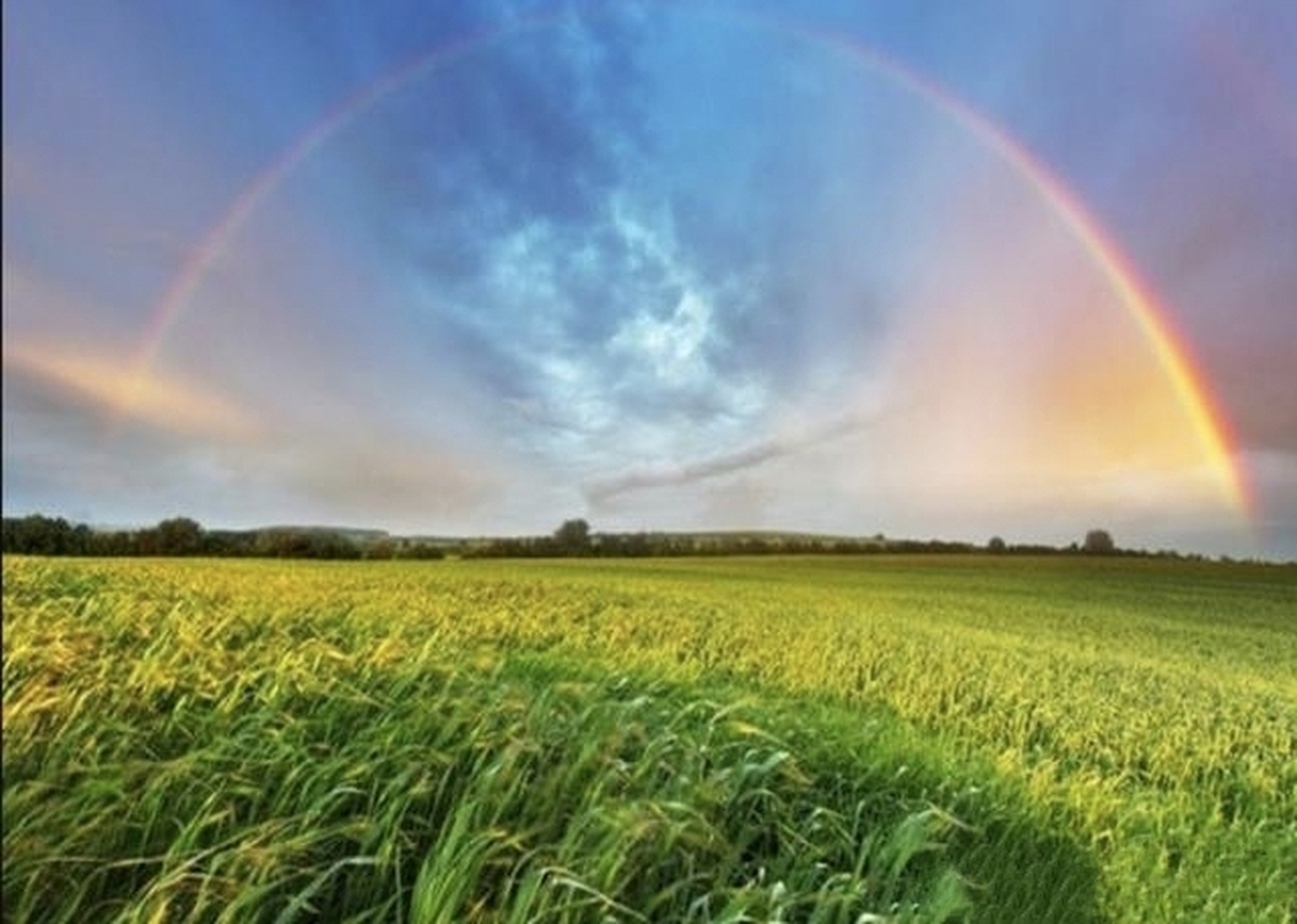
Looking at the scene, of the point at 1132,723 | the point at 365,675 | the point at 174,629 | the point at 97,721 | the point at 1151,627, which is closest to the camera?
the point at 97,721

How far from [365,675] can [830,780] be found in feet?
10.2

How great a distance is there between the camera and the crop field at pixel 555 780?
11.4 ft

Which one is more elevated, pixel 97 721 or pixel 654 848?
pixel 97 721

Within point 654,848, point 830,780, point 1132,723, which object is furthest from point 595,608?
point 654,848

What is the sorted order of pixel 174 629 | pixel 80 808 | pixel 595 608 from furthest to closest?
1. pixel 595 608
2. pixel 174 629
3. pixel 80 808

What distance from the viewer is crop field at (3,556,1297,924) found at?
347 cm

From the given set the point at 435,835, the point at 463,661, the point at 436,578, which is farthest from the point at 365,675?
the point at 436,578

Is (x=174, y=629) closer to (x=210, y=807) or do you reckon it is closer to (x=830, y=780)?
(x=210, y=807)

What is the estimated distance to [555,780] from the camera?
4.42 metres

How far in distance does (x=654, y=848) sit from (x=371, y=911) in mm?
1217

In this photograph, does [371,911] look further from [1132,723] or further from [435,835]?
[1132,723]

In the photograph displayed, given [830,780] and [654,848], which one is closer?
[654,848]

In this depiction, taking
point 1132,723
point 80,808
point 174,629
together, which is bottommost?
point 1132,723

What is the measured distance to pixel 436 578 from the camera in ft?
79.2
